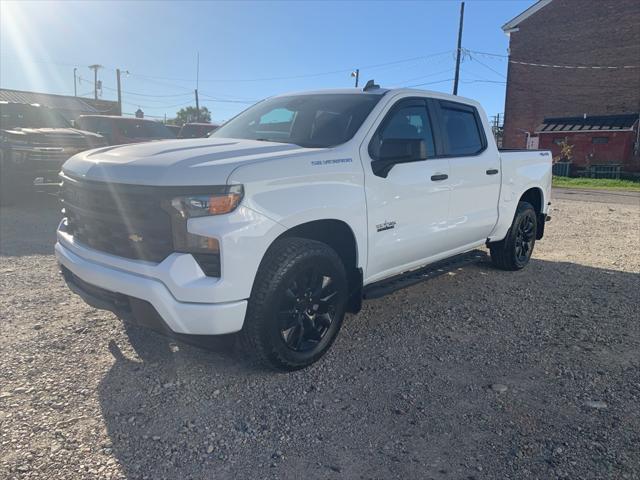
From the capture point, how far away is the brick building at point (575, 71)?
28500 millimetres

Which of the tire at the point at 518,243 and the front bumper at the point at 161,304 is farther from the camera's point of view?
the tire at the point at 518,243

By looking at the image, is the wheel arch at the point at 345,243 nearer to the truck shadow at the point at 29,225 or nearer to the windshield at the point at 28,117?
the truck shadow at the point at 29,225

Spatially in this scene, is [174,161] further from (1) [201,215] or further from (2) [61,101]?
(2) [61,101]

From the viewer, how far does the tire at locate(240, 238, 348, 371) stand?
10.6ft

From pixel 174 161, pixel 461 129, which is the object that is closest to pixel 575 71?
pixel 461 129

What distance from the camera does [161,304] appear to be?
300cm

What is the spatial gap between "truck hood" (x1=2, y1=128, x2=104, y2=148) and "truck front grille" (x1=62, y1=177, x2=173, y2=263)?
690 centimetres

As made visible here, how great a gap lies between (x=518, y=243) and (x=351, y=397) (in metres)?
3.83

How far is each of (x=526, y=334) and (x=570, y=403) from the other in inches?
45.4

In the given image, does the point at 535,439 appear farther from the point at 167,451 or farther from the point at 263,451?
the point at 167,451

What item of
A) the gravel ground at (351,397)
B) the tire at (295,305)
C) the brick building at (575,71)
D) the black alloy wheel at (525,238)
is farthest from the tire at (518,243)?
the brick building at (575,71)

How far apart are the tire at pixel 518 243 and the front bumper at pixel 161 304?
398cm

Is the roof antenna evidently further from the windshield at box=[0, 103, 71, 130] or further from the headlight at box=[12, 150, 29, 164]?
the windshield at box=[0, 103, 71, 130]

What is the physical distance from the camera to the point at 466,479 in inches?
101
